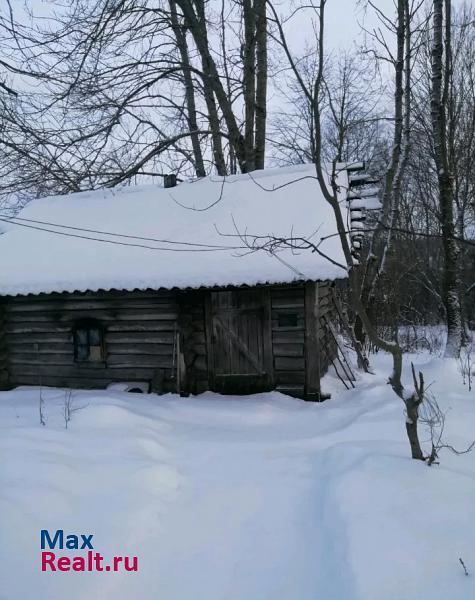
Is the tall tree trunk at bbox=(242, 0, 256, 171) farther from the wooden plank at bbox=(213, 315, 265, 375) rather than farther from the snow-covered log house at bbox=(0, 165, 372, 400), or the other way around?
the wooden plank at bbox=(213, 315, 265, 375)

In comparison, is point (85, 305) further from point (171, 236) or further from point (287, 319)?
point (287, 319)

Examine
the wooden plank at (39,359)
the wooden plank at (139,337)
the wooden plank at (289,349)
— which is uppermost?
the wooden plank at (139,337)

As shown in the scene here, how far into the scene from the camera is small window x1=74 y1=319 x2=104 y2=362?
338 inches

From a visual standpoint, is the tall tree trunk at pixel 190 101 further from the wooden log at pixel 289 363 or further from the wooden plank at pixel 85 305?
the wooden log at pixel 289 363

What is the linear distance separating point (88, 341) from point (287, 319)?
13.2ft

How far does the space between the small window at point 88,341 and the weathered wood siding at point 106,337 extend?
0.11 m

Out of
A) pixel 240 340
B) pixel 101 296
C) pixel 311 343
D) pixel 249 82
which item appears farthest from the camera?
pixel 249 82

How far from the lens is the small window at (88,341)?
8578 millimetres

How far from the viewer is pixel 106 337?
8578 millimetres

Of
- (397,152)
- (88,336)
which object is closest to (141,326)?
(88,336)

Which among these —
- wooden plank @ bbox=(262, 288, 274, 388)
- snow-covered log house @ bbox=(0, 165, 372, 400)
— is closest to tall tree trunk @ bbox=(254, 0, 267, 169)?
snow-covered log house @ bbox=(0, 165, 372, 400)

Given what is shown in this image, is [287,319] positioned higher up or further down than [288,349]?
higher up

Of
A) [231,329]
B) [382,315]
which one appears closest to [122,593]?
[231,329]

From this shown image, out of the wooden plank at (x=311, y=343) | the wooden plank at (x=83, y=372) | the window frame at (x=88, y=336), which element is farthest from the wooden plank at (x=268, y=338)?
the window frame at (x=88, y=336)
